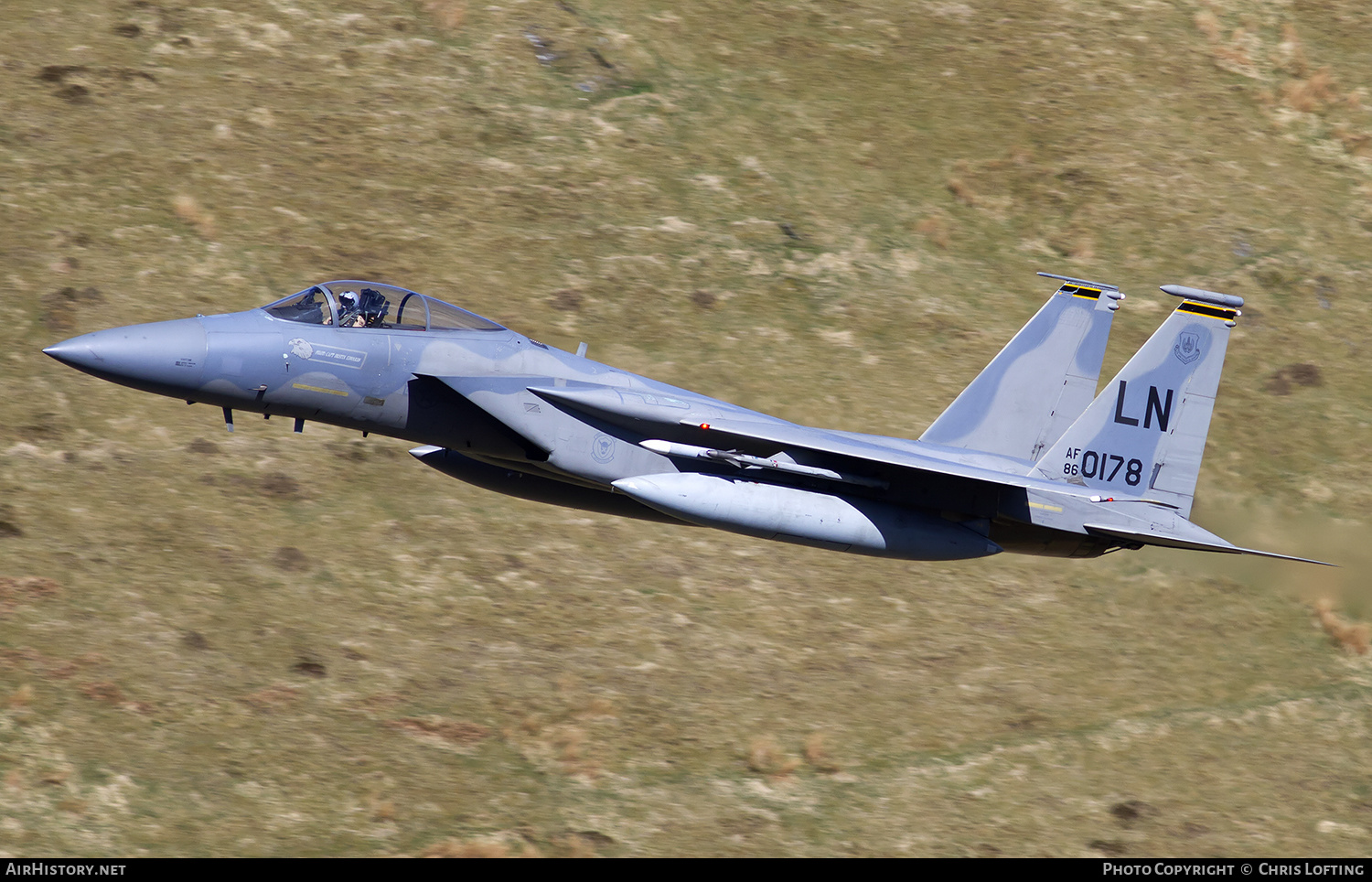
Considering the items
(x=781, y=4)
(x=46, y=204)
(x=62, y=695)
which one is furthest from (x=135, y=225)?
(x=781, y=4)

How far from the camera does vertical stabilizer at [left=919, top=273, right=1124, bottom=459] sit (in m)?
18.4

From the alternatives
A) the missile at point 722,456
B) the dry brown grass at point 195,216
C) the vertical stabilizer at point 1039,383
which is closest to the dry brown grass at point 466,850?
the missile at point 722,456

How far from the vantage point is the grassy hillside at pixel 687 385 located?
691 inches

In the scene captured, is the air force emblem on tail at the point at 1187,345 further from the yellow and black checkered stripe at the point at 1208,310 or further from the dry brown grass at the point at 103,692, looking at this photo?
the dry brown grass at the point at 103,692

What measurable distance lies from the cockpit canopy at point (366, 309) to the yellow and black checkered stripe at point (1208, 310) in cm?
986

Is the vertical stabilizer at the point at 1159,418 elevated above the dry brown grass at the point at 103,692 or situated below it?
above

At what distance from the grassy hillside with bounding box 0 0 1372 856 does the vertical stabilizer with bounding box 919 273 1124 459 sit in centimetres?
446

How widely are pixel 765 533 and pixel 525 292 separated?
11.5m

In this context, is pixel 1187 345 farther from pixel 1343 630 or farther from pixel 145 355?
pixel 145 355

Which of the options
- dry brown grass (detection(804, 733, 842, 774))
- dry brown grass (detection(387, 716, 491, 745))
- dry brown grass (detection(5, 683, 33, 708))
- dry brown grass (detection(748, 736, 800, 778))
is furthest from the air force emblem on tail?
dry brown grass (detection(5, 683, 33, 708))

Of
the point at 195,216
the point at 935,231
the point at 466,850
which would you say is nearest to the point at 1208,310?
the point at 935,231

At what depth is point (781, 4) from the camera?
112 ft
